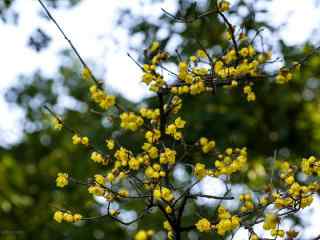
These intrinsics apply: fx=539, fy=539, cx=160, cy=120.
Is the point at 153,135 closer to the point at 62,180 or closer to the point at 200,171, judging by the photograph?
the point at 200,171

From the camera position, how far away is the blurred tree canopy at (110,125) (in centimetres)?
375

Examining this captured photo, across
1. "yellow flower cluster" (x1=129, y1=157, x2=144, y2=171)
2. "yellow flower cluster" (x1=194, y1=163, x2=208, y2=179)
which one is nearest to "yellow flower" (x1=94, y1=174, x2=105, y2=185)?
"yellow flower cluster" (x1=129, y1=157, x2=144, y2=171)

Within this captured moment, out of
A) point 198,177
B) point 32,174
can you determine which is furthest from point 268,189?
point 32,174

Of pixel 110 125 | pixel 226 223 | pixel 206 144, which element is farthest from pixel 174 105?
pixel 110 125

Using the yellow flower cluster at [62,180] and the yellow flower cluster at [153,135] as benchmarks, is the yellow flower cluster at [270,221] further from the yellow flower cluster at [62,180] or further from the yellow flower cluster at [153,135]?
the yellow flower cluster at [62,180]

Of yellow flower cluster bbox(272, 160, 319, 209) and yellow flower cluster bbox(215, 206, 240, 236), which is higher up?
yellow flower cluster bbox(272, 160, 319, 209)

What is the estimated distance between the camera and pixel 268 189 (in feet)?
7.84

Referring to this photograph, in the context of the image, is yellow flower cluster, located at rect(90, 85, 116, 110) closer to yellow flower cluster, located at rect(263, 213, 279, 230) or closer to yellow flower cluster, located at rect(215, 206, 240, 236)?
yellow flower cluster, located at rect(215, 206, 240, 236)

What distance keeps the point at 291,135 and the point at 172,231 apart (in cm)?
441

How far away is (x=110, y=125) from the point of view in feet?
14.5

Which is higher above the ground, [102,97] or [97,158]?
[102,97]

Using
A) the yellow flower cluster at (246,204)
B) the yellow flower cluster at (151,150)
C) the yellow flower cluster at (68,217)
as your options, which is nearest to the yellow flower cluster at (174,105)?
the yellow flower cluster at (151,150)

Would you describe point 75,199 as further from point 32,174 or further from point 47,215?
point 32,174

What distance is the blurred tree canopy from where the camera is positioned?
375 cm
